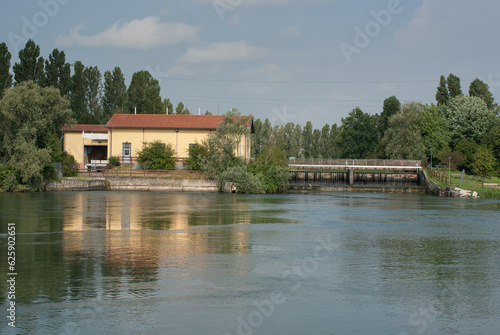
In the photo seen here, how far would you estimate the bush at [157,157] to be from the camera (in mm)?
65562

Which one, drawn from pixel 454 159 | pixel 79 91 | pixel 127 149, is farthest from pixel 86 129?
pixel 454 159

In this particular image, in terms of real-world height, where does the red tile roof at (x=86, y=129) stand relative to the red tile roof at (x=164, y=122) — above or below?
below

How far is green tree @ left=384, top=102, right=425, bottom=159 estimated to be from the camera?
8656cm

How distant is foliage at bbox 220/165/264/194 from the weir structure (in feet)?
44.3

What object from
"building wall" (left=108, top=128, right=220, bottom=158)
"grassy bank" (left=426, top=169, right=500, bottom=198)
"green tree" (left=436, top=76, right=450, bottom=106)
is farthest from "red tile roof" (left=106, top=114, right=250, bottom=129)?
"green tree" (left=436, top=76, right=450, bottom=106)

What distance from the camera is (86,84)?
101 metres

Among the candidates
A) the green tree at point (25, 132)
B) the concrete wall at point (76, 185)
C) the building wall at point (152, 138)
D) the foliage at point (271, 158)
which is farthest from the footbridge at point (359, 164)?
the green tree at point (25, 132)

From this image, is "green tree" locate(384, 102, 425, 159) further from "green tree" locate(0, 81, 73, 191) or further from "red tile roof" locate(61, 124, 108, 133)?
"green tree" locate(0, 81, 73, 191)

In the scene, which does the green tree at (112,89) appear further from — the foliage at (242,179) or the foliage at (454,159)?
the foliage at (454,159)

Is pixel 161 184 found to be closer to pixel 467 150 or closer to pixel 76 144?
pixel 76 144

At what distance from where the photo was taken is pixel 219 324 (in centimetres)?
1216

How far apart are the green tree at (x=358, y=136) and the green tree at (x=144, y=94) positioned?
41.0 metres

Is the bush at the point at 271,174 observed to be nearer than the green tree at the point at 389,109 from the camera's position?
Yes

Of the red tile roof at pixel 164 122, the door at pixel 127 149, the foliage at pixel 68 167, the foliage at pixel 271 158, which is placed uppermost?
the red tile roof at pixel 164 122
